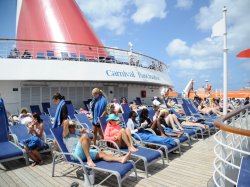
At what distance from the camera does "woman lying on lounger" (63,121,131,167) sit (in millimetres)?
3592

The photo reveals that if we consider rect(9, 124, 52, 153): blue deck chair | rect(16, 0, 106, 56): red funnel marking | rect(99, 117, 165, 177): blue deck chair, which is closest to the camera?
rect(99, 117, 165, 177): blue deck chair

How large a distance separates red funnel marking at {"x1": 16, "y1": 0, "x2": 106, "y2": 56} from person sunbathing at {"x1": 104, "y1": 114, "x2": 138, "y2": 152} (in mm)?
10863

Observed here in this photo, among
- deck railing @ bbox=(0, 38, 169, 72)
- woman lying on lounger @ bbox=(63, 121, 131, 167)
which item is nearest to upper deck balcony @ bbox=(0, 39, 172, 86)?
deck railing @ bbox=(0, 38, 169, 72)

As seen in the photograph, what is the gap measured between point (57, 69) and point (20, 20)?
7.86 m

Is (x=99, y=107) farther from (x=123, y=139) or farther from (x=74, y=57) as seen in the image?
(x=74, y=57)

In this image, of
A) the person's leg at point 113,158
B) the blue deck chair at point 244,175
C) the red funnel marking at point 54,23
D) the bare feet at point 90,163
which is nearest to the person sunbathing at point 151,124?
the person's leg at point 113,158

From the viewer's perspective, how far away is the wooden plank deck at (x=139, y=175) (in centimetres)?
370

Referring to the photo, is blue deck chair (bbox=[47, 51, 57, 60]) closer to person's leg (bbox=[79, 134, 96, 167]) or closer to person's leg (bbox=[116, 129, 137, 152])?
person's leg (bbox=[116, 129, 137, 152])

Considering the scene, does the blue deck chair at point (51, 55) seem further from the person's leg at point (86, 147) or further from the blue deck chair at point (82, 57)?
the person's leg at point (86, 147)

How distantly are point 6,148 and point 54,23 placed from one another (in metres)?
12.0

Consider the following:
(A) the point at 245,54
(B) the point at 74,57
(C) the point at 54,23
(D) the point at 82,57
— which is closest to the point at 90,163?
(A) the point at 245,54

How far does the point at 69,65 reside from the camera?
11297 mm

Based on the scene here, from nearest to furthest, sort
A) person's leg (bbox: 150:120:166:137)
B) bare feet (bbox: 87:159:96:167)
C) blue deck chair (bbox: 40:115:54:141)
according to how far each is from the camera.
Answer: bare feet (bbox: 87:159:96:167)
person's leg (bbox: 150:120:166:137)
blue deck chair (bbox: 40:115:54:141)

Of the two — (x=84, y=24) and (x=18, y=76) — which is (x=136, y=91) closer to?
(x=84, y=24)
